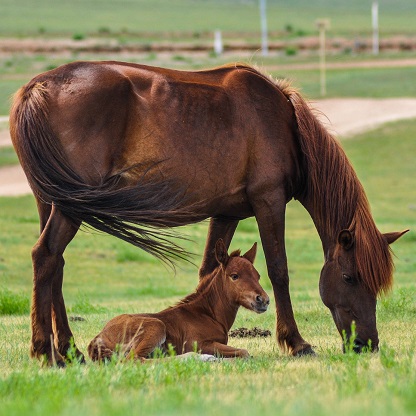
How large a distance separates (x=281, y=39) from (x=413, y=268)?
146 ft

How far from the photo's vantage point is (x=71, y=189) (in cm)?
711

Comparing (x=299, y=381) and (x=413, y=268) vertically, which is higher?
(x=299, y=381)

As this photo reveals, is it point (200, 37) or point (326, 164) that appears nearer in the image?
point (326, 164)

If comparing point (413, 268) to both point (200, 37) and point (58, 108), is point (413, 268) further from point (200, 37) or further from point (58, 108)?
point (200, 37)

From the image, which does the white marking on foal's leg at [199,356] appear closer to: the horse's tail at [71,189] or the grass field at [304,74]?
the horse's tail at [71,189]

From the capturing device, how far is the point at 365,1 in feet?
376

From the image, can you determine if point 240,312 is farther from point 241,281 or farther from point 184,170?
point 184,170

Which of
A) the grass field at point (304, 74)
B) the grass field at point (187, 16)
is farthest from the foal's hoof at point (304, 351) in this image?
the grass field at point (187, 16)

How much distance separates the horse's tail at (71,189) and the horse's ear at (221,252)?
0.64 metres

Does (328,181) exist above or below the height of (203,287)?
above

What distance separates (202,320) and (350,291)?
46.7 inches

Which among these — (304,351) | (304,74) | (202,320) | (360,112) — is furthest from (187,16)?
(304,351)

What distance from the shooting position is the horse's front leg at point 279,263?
789cm

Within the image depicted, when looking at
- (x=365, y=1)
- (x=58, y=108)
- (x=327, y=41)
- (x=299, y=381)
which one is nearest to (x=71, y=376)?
(x=299, y=381)
